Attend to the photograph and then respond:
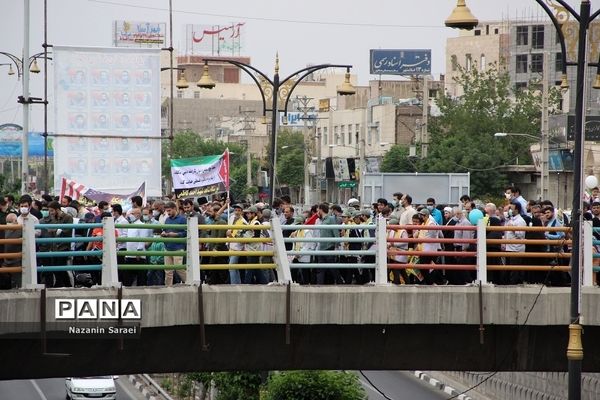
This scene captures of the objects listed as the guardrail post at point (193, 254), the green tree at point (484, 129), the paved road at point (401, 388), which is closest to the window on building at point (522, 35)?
the green tree at point (484, 129)

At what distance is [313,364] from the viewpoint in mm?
18766

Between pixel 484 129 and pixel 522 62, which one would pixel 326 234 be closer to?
pixel 484 129

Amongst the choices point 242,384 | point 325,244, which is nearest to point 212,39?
point 242,384

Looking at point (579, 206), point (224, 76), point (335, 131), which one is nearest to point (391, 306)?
point (579, 206)

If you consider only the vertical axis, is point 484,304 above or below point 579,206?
below

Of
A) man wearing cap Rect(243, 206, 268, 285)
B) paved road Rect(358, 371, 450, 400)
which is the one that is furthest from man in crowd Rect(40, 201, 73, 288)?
paved road Rect(358, 371, 450, 400)

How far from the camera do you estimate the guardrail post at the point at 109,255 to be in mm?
17141

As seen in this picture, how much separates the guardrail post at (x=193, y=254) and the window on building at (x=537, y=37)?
8381 cm

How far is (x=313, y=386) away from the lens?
3250 cm

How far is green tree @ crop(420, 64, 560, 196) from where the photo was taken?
247 feet

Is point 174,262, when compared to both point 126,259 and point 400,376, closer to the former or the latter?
point 126,259

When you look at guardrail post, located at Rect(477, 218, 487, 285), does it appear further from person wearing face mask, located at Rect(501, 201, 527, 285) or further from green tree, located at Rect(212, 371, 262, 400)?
green tree, located at Rect(212, 371, 262, 400)

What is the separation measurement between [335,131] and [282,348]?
90.3 metres

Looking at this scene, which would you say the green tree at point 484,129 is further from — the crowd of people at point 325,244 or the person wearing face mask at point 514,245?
the person wearing face mask at point 514,245
